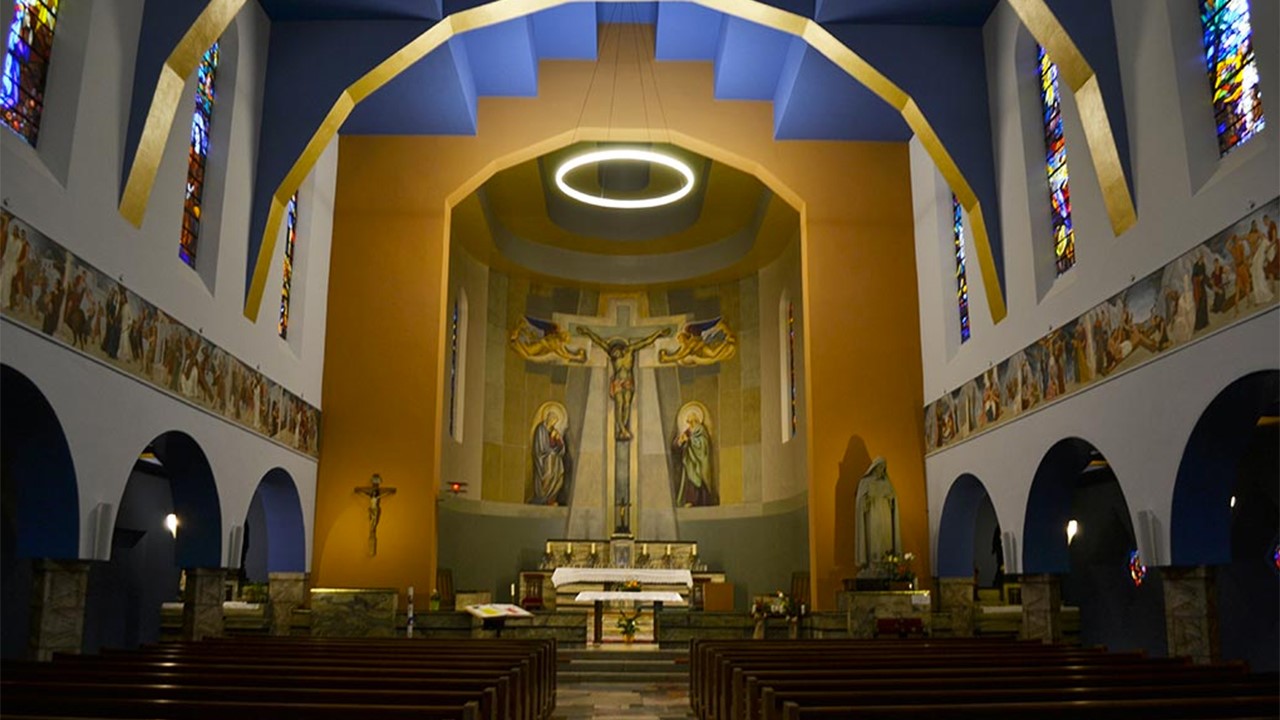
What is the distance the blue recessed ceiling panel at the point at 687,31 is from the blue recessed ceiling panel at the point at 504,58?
2.09 meters

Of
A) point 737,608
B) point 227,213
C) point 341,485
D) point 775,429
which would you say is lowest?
point 737,608

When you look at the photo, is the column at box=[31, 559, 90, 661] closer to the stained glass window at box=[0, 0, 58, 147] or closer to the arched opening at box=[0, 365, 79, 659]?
the arched opening at box=[0, 365, 79, 659]

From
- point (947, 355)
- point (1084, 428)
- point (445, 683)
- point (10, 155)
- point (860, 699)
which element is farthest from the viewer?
point (947, 355)

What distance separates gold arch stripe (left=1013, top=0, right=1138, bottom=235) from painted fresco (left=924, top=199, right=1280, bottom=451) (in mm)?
815

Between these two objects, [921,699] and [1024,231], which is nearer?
[921,699]

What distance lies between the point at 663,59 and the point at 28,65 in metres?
10.4

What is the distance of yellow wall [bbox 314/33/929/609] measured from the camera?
51.7ft

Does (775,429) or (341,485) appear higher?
(775,429)

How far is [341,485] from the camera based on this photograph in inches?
621

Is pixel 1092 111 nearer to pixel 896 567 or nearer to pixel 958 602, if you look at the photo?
pixel 896 567

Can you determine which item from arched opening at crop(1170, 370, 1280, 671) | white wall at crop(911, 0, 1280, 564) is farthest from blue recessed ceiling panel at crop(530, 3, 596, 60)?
arched opening at crop(1170, 370, 1280, 671)

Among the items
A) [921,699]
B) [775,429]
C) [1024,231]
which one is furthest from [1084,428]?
[775,429]

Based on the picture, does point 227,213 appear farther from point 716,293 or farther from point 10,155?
point 716,293

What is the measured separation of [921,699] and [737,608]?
52.7 ft
